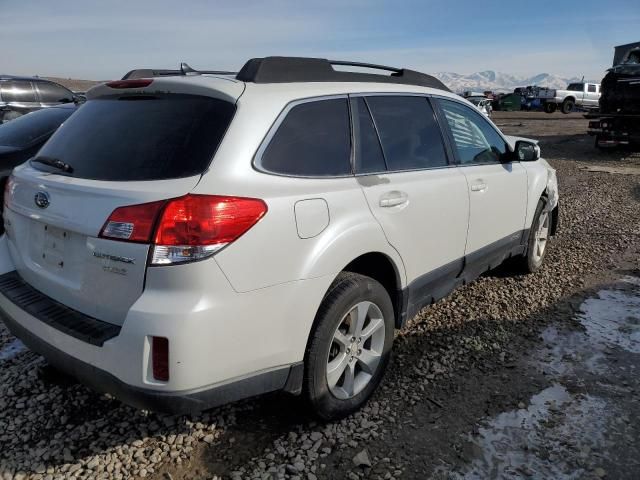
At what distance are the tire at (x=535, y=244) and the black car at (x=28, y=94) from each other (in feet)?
35.6

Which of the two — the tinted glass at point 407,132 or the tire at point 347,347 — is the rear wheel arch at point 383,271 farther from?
the tinted glass at point 407,132

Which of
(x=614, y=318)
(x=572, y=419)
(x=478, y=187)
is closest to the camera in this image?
(x=572, y=419)

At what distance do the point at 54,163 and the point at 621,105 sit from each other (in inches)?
563

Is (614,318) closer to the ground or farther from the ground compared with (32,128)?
closer to the ground

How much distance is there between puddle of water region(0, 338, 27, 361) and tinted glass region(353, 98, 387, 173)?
8.32 ft

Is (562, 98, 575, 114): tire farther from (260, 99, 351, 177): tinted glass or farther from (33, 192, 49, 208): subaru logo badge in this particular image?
(33, 192, 49, 208): subaru logo badge

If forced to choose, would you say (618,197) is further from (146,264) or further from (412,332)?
(146,264)

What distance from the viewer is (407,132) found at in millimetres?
3215

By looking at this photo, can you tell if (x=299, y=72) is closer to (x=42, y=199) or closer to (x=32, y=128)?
(x=42, y=199)

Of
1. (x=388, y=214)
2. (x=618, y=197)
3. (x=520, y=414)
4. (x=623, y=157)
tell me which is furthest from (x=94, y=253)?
(x=623, y=157)

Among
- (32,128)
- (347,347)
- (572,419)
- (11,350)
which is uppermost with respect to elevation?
(32,128)

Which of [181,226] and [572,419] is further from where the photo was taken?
[572,419]

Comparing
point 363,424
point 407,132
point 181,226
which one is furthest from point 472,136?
point 181,226

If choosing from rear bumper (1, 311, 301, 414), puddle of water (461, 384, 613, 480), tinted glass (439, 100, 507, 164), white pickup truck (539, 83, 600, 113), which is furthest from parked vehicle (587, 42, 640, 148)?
white pickup truck (539, 83, 600, 113)
